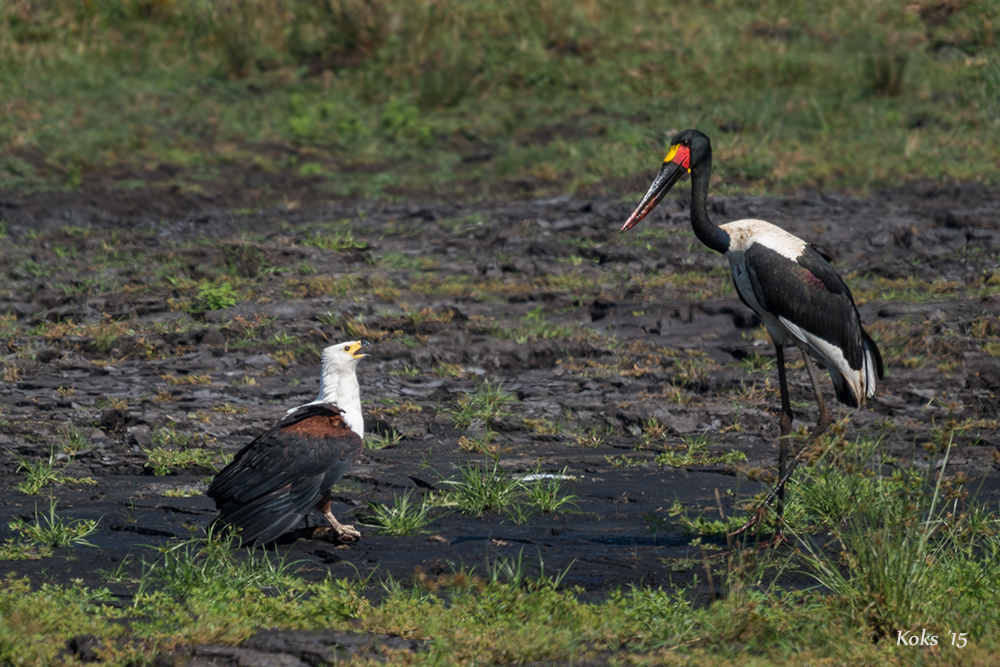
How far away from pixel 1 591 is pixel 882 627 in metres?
3.83

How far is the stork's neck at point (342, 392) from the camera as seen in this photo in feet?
22.4

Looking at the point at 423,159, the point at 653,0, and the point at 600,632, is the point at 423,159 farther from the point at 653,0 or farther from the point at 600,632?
the point at 600,632

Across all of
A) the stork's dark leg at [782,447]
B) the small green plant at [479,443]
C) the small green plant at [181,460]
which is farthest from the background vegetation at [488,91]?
the stork's dark leg at [782,447]

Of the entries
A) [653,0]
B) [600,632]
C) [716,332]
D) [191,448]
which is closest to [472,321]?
[716,332]

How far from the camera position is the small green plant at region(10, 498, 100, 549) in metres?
6.34

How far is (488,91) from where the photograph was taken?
18.6 metres

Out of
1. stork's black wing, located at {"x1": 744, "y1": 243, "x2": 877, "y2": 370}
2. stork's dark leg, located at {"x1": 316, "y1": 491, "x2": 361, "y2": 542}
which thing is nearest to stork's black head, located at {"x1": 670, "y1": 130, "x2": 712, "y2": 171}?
stork's black wing, located at {"x1": 744, "y1": 243, "x2": 877, "y2": 370}

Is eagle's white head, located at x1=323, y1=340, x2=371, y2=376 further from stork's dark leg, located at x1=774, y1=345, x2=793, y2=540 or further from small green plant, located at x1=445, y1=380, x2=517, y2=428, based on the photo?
stork's dark leg, located at x1=774, y1=345, x2=793, y2=540

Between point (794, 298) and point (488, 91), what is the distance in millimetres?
Result: 12327

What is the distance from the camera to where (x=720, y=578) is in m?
5.99

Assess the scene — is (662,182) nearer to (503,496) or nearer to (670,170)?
(670,170)

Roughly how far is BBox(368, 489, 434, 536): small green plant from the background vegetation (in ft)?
31.5

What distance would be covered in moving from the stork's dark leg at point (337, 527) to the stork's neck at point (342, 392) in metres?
0.50

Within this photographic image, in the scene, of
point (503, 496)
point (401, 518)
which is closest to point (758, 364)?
point (503, 496)
